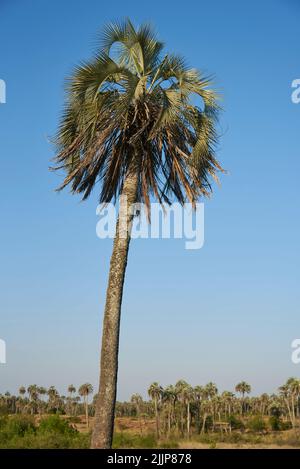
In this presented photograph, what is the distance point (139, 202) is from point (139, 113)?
2371 millimetres

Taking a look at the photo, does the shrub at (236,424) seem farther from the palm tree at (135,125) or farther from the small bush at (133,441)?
the palm tree at (135,125)

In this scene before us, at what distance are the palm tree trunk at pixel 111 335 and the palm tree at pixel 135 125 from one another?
37 millimetres

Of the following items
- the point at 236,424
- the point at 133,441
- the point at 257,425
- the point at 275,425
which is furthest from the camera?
the point at 236,424

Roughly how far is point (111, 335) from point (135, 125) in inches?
221

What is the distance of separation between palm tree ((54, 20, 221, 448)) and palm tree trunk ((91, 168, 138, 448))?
37 millimetres

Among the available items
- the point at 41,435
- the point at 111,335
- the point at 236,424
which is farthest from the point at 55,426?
the point at 236,424

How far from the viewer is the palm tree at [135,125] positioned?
14203mm

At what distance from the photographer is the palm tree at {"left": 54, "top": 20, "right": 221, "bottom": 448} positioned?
14203 millimetres

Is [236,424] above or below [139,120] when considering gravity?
below

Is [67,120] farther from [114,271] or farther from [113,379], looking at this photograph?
[113,379]

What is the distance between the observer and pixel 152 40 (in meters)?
14.5

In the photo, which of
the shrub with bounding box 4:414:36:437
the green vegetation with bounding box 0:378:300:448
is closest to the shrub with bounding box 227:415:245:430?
the green vegetation with bounding box 0:378:300:448

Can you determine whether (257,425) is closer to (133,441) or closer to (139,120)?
(133,441)

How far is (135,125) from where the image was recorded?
578 inches
